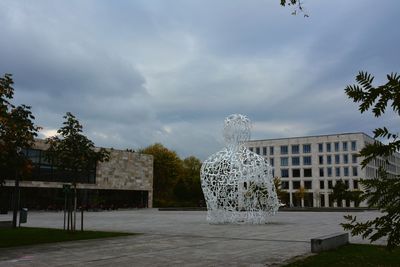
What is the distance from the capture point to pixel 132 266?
28.5ft

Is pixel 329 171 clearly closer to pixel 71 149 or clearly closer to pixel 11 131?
pixel 71 149

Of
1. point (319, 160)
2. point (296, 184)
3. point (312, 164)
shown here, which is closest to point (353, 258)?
point (319, 160)

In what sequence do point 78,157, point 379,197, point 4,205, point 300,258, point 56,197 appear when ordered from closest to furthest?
point 379,197 → point 300,258 → point 78,157 → point 4,205 → point 56,197

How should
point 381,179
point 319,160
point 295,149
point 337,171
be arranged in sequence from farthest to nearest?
point 295,149 → point 319,160 → point 337,171 → point 381,179

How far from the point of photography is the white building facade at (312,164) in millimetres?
80125

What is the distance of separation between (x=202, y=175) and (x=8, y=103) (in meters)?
9.66

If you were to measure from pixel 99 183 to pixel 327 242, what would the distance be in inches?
1691

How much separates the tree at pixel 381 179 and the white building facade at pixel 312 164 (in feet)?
254

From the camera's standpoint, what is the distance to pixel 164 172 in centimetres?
6606

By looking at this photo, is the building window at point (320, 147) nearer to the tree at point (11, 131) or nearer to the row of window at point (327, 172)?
the row of window at point (327, 172)

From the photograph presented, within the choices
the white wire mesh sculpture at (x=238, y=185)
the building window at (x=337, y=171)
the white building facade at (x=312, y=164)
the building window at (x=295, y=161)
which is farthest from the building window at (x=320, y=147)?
the white wire mesh sculpture at (x=238, y=185)

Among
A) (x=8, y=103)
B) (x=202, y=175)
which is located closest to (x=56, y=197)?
(x=202, y=175)

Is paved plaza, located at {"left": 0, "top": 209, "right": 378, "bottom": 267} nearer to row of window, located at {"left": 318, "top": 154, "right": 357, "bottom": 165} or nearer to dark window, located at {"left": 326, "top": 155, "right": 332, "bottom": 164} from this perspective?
row of window, located at {"left": 318, "top": 154, "right": 357, "bottom": 165}

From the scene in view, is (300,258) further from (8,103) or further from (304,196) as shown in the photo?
(304,196)
